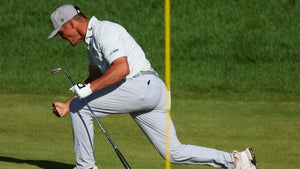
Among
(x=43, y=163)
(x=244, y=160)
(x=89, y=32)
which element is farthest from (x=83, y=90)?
(x=43, y=163)

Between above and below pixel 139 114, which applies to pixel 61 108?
above

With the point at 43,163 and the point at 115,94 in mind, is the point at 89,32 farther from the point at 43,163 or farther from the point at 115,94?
the point at 43,163

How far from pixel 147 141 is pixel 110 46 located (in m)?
3.72

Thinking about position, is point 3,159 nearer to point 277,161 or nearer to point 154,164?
point 154,164

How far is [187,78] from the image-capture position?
61.8ft

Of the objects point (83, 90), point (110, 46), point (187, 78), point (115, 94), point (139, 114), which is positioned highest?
point (110, 46)

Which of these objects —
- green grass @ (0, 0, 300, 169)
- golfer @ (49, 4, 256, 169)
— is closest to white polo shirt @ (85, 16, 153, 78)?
golfer @ (49, 4, 256, 169)

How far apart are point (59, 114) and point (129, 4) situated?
1054cm

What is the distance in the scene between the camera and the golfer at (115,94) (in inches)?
451

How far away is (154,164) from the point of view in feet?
43.8

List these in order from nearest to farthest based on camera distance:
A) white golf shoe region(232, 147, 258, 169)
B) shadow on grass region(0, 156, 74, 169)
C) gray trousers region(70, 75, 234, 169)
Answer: gray trousers region(70, 75, 234, 169) → white golf shoe region(232, 147, 258, 169) → shadow on grass region(0, 156, 74, 169)

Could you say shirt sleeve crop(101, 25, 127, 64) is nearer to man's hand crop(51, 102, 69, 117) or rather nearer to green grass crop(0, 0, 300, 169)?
man's hand crop(51, 102, 69, 117)

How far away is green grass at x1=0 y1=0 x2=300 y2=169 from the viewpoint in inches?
571

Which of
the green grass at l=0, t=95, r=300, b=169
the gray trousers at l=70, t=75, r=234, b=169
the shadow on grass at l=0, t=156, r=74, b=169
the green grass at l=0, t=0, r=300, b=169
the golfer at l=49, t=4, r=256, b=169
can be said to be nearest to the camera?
the golfer at l=49, t=4, r=256, b=169
